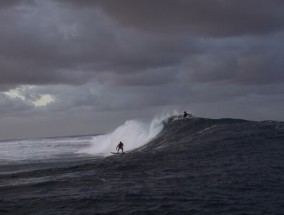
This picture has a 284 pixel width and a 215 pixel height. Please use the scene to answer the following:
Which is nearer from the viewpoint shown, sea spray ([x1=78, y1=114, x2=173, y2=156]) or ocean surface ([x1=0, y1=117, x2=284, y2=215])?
ocean surface ([x1=0, y1=117, x2=284, y2=215])

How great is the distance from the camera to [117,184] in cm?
1619

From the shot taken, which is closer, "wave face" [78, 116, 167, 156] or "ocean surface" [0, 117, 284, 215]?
"ocean surface" [0, 117, 284, 215]

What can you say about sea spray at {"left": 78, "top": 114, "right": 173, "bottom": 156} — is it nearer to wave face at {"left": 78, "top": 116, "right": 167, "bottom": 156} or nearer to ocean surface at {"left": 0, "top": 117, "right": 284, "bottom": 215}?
wave face at {"left": 78, "top": 116, "right": 167, "bottom": 156}

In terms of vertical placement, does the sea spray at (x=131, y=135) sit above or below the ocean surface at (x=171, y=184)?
Result: above

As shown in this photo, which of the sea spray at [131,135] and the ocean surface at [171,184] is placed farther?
the sea spray at [131,135]

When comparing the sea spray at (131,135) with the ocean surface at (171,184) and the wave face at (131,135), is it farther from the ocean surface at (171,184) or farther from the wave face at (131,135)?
the ocean surface at (171,184)

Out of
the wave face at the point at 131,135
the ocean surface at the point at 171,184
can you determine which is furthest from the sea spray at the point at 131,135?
the ocean surface at the point at 171,184

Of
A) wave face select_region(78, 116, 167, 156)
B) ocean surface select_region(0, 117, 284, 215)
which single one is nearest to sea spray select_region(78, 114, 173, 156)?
wave face select_region(78, 116, 167, 156)

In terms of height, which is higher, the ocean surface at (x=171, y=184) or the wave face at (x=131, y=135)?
the wave face at (x=131, y=135)

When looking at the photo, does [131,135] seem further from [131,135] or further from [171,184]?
[171,184]

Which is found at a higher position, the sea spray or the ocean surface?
the sea spray

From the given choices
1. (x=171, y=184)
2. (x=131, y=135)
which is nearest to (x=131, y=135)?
(x=131, y=135)

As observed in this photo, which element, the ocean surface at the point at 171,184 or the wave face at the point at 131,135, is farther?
Answer: the wave face at the point at 131,135

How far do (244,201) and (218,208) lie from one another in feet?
3.44
